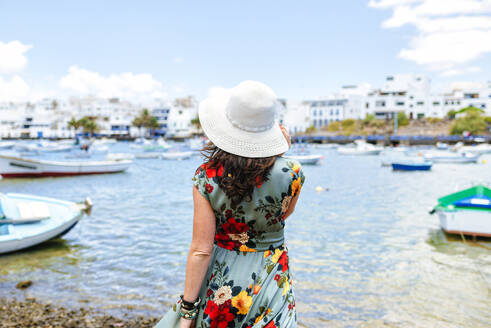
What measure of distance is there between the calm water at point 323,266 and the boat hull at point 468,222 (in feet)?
0.97

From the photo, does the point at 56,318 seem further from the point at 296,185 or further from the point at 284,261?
A: the point at 296,185

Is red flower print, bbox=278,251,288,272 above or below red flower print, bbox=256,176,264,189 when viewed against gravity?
below

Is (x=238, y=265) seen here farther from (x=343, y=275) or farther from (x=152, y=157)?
(x=152, y=157)

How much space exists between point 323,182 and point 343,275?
18.1 metres

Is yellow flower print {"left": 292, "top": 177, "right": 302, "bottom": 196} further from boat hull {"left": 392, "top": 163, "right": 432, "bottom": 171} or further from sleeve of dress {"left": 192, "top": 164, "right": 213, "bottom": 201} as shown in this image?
boat hull {"left": 392, "top": 163, "right": 432, "bottom": 171}

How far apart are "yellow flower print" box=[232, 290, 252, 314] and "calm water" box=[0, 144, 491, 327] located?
4.16 meters

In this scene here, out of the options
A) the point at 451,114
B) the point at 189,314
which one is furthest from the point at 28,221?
the point at 451,114

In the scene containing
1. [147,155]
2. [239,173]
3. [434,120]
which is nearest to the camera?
[239,173]

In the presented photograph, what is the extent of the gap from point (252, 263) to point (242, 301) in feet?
0.58

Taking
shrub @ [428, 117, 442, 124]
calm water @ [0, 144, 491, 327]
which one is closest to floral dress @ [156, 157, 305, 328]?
calm water @ [0, 144, 491, 327]

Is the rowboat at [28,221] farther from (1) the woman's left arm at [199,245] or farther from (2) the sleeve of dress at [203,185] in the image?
(2) the sleeve of dress at [203,185]

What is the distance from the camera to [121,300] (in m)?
6.35

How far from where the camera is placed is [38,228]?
845cm

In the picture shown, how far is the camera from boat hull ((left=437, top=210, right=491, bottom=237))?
9922 millimetres
